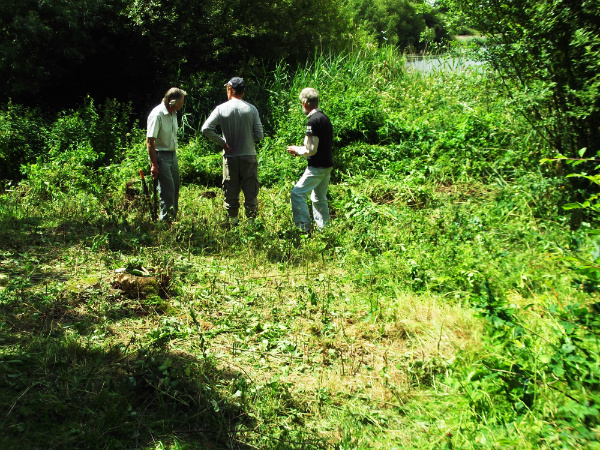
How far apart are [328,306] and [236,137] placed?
9.22 ft

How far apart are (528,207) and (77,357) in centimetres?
540

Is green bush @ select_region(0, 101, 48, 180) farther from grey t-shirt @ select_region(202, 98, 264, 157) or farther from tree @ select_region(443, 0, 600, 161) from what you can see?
tree @ select_region(443, 0, 600, 161)

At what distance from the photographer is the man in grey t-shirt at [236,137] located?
21.6 ft

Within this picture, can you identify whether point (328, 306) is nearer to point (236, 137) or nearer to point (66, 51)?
point (236, 137)

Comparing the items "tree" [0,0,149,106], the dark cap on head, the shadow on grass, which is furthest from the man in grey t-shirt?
"tree" [0,0,149,106]

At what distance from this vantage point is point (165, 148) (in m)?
6.55

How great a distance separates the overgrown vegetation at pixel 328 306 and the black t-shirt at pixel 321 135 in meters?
0.87

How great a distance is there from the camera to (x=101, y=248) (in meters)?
6.05

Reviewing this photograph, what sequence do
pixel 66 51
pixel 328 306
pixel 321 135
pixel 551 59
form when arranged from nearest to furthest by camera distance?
pixel 328 306 < pixel 551 59 < pixel 321 135 < pixel 66 51

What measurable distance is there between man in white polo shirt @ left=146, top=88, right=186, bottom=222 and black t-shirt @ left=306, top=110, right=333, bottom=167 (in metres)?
1.64

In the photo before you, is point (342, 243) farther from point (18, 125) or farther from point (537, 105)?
point (18, 125)

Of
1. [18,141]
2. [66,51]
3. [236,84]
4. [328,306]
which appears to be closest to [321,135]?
[236,84]

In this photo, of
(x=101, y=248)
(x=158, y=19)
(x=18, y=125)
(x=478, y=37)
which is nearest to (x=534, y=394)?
(x=101, y=248)

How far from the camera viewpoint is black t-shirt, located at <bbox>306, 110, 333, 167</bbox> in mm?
6391
